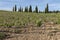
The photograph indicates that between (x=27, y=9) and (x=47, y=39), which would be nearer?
(x=47, y=39)

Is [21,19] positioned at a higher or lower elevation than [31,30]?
lower

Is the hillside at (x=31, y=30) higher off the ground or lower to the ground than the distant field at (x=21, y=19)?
higher

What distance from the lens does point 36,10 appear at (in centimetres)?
9144

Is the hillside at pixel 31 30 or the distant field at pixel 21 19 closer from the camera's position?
the hillside at pixel 31 30

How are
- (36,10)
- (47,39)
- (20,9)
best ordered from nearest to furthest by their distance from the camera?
(47,39) < (36,10) < (20,9)

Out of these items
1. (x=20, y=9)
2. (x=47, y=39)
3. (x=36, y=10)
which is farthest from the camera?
(x=20, y=9)

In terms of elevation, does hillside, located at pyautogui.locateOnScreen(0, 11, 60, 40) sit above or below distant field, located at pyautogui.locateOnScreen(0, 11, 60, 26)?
above

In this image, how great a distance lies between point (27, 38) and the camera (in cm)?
1742

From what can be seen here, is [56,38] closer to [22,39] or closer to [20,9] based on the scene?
[22,39]

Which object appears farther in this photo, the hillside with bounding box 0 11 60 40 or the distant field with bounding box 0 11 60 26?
the distant field with bounding box 0 11 60 26

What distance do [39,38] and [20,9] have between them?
271 ft

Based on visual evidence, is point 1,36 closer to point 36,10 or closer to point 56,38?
point 56,38

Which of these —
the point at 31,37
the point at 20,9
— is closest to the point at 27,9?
the point at 20,9

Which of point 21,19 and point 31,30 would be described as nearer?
point 31,30
